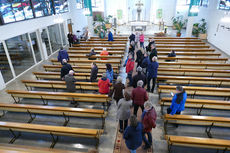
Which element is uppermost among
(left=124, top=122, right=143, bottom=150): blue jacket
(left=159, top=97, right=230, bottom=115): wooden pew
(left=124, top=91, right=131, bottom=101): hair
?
(left=124, top=91, right=131, bottom=101): hair

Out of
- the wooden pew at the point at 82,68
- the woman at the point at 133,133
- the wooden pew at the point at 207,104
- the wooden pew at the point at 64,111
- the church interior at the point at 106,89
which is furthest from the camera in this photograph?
the wooden pew at the point at 82,68

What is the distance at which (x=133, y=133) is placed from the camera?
2.93 m

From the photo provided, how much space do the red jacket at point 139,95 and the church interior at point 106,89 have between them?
3cm

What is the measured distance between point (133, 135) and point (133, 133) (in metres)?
0.06

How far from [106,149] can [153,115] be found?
1.48 metres

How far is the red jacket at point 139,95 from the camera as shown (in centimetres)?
413

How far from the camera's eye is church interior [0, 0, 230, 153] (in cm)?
377

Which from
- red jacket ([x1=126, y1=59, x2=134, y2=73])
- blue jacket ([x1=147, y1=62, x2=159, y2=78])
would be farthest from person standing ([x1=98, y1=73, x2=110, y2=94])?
blue jacket ([x1=147, y1=62, x2=159, y2=78])

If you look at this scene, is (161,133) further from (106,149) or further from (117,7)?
(117,7)

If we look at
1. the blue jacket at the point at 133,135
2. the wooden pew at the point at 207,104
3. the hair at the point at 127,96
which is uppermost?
the hair at the point at 127,96

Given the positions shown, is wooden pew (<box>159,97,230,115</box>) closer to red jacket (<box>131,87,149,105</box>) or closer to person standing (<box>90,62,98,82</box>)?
red jacket (<box>131,87,149,105</box>)

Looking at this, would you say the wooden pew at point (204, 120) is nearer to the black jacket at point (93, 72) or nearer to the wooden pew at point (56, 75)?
the black jacket at point (93, 72)

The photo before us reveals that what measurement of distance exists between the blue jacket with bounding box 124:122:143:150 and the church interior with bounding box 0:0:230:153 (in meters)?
0.02

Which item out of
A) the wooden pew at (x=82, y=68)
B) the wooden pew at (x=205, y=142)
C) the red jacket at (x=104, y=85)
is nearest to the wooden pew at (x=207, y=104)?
the wooden pew at (x=205, y=142)
